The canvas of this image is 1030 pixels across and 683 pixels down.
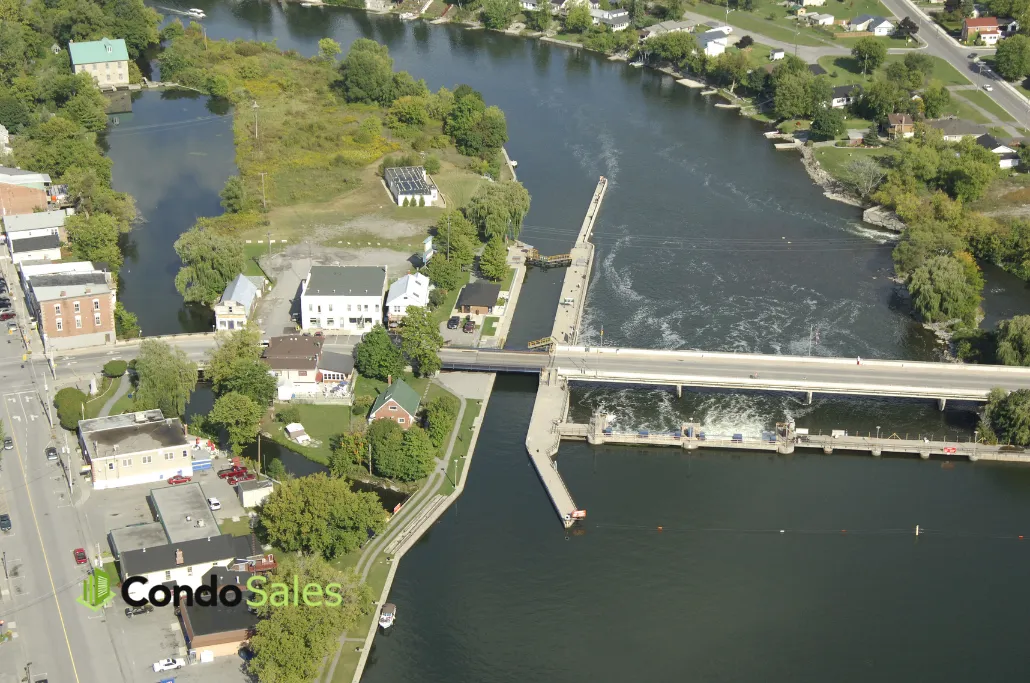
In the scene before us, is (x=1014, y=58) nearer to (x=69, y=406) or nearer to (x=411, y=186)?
(x=411, y=186)

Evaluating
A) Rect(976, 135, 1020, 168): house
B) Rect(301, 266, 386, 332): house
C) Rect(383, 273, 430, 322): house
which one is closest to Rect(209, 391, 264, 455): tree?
Rect(301, 266, 386, 332): house

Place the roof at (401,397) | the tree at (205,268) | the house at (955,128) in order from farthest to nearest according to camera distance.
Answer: the house at (955,128) < the tree at (205,268) < the roof at (401,397)

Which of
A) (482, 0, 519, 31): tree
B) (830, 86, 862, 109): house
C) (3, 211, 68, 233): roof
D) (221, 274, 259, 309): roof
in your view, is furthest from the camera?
(482, 0, 519, 31): tree

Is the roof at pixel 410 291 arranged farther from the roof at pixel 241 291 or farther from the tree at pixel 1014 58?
the tree at pixel 1014 58

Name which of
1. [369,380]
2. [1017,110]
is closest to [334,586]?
[369,380]

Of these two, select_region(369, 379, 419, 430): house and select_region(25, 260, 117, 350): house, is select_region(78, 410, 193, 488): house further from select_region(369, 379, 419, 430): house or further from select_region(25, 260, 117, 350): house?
select_region(25, 260, 117, 350): house

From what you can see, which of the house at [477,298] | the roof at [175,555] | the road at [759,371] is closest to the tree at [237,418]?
the roof at [175,555]

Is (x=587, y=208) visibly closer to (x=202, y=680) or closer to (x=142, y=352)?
(x=142, y=352)
